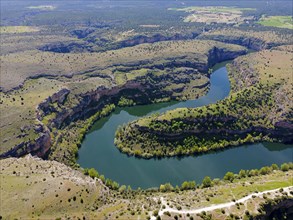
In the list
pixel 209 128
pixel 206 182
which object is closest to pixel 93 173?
pixel 206 182

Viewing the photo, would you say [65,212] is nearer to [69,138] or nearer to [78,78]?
[69,138]

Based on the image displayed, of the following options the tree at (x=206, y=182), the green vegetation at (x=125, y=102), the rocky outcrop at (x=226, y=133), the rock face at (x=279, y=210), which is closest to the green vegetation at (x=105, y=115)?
the tree at (x=206, y=182)

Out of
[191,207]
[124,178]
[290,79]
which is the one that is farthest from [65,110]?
[290,79]

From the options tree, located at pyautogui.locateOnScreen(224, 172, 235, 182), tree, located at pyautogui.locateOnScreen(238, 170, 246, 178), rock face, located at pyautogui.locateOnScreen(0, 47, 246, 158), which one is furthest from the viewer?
rock face, located at pyautogui.locateOnScreen(0, 47, 246, 158)

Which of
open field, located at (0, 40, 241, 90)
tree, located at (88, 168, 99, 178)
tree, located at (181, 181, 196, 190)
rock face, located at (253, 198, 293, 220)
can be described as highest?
open field, located at (0, 40, 241, 90)

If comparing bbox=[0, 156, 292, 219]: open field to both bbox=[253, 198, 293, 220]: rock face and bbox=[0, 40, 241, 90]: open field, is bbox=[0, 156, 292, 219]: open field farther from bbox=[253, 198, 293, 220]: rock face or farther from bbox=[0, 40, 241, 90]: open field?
bbox=[0, 40, 241, 90]: open field

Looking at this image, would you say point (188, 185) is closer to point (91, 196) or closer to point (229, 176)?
point (229, 176)

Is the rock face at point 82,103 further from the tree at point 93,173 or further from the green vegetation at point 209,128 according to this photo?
the green vegetation at point 209,128

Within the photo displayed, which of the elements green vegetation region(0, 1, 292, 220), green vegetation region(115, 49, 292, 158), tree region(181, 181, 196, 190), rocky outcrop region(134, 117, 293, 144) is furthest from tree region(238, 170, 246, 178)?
rocky outcrop region(134, 117, 293, 144)

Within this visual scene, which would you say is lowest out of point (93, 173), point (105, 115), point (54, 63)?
point (105, 115)

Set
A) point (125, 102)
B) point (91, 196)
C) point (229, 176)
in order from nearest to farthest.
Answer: point (91, 196) → point (229, 176) → point (125, 102)

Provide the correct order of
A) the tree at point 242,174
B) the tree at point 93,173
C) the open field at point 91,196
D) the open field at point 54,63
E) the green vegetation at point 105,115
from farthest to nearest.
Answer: the open field at point 54,63
the tree at point 93,173
the tree at point 242,174
the green vegetation at point 105,115
the open field at point 91,196
